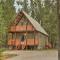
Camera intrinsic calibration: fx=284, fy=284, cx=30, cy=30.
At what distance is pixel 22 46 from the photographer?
42.0 meters

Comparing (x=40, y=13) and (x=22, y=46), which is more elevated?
(x=40, y=13)

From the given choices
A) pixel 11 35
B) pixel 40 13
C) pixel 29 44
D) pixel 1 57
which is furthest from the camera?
pixel 40 13

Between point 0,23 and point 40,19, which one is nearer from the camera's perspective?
point 0,23

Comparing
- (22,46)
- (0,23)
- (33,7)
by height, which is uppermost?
(33,7)

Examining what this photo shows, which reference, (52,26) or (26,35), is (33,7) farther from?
(26,35)

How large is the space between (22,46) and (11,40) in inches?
92.6

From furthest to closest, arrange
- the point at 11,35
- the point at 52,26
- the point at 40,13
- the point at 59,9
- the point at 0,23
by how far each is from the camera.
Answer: the point at 40,13 < the point at 52,26 < the point at 11,35 < the point at 0,23 < the point at 59,9

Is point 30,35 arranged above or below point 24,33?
below

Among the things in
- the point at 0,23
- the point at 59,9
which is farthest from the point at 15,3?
the point at 59,9

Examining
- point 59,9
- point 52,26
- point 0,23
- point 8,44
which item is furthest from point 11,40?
point 59,9

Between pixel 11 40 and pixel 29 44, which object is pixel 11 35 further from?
pixel 29 44

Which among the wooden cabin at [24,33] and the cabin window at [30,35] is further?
the cabin window at [30,35]

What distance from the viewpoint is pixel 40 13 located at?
65.6 metres

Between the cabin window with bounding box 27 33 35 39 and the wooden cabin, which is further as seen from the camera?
the cabin window with bounding box 27 33 35 39
